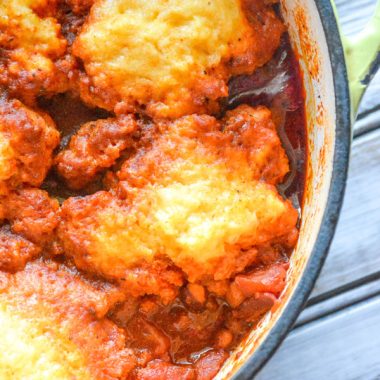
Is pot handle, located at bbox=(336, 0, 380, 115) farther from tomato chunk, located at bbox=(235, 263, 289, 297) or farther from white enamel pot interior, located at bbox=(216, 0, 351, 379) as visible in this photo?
tomato chunk, located at bbox=(235, 263, 289, 297)

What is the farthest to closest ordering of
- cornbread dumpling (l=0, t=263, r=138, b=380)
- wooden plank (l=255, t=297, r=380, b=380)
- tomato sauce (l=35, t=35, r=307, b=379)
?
wooden plank (l=255, t=297, r=380, b=380) < tomato sauce (l=35, t=35, r=307, b=379) < cornbread dumpling (l=0, t=263, r=138, b=380)

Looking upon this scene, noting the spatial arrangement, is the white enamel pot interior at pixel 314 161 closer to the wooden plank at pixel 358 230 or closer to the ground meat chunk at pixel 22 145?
the wooden plank at pixel 358 230

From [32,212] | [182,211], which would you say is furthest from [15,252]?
[182,211]

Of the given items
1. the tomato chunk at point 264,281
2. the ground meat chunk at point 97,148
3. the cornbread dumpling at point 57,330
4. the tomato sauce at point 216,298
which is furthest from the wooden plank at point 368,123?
the cornbread dumpling at point 57,330

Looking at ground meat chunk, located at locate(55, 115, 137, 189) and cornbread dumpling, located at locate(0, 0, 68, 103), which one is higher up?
cornbread dumpling, located at locate(0, 0, 68, 103)

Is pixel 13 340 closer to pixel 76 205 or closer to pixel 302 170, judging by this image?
pixel 76 205

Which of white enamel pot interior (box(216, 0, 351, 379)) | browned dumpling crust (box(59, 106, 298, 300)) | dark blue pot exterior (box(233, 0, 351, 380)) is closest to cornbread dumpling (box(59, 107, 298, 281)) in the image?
browned dumpling crust (box(59, 106, 298, 300))
